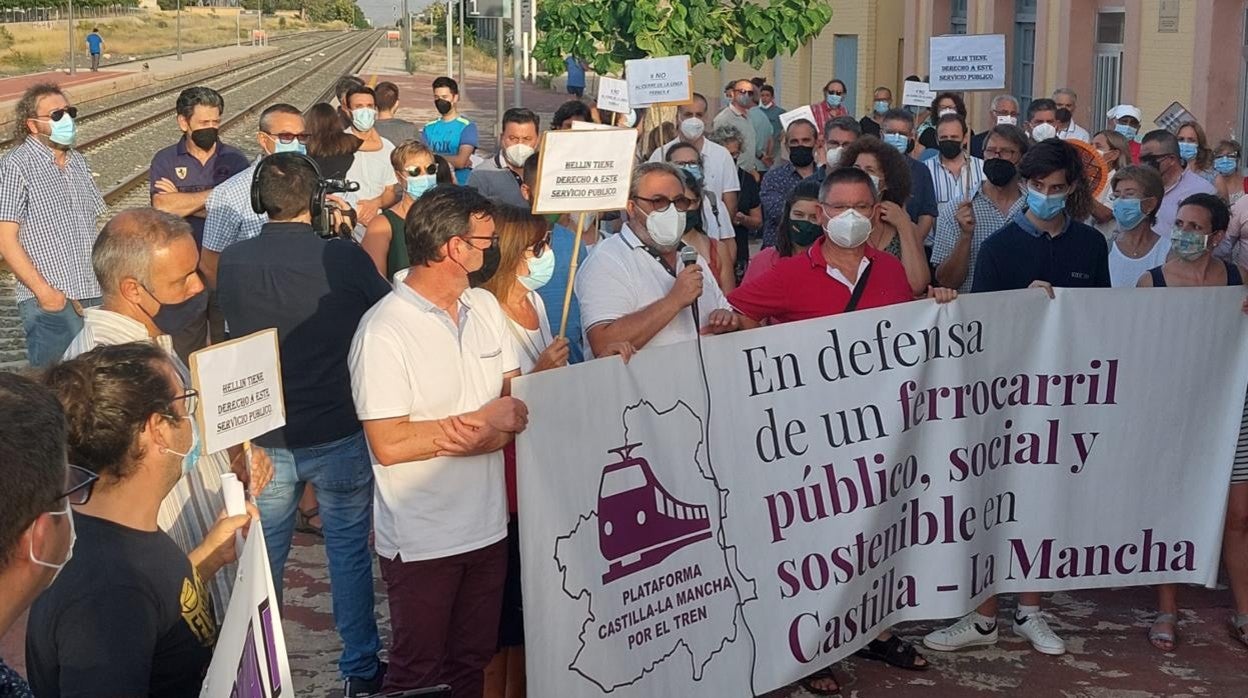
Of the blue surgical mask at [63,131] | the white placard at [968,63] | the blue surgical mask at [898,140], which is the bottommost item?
the blue surgical mask at [898,140]

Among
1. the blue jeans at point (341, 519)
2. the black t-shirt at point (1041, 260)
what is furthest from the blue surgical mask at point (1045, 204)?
the blue jeans at point (341, 519)

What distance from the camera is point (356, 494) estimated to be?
5684 millimetres

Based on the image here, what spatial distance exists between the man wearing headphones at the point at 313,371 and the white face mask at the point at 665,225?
104 centimetres

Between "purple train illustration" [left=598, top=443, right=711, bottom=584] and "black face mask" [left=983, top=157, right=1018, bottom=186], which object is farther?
"black face mask" [left=983, top=157, right=1018, bottom=186]

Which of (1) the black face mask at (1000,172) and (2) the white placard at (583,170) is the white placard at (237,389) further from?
(1) the black face mask at (1000,172)

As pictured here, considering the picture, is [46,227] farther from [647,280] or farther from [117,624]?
[117,624]

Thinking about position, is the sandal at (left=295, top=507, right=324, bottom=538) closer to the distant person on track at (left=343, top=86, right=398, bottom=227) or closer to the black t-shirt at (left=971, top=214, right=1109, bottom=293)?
the distant person on track at (left=343, top=86, right=398, bottom=227)

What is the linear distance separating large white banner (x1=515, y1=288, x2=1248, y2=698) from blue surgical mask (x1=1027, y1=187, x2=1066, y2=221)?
50cm

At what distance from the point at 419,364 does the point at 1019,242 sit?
9.56 ft

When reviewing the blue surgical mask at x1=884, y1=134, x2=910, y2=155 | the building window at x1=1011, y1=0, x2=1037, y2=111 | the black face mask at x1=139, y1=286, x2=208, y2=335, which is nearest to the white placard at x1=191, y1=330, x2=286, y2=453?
the black face mask at x1=139, y1=286, x2=208, y2=335

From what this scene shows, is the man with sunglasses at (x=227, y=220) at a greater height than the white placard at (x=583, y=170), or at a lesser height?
lesser

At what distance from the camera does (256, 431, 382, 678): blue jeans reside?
220 inches

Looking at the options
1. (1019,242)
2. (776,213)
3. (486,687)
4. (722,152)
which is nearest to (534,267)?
(486,687)

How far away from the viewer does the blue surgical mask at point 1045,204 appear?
21.1ft
